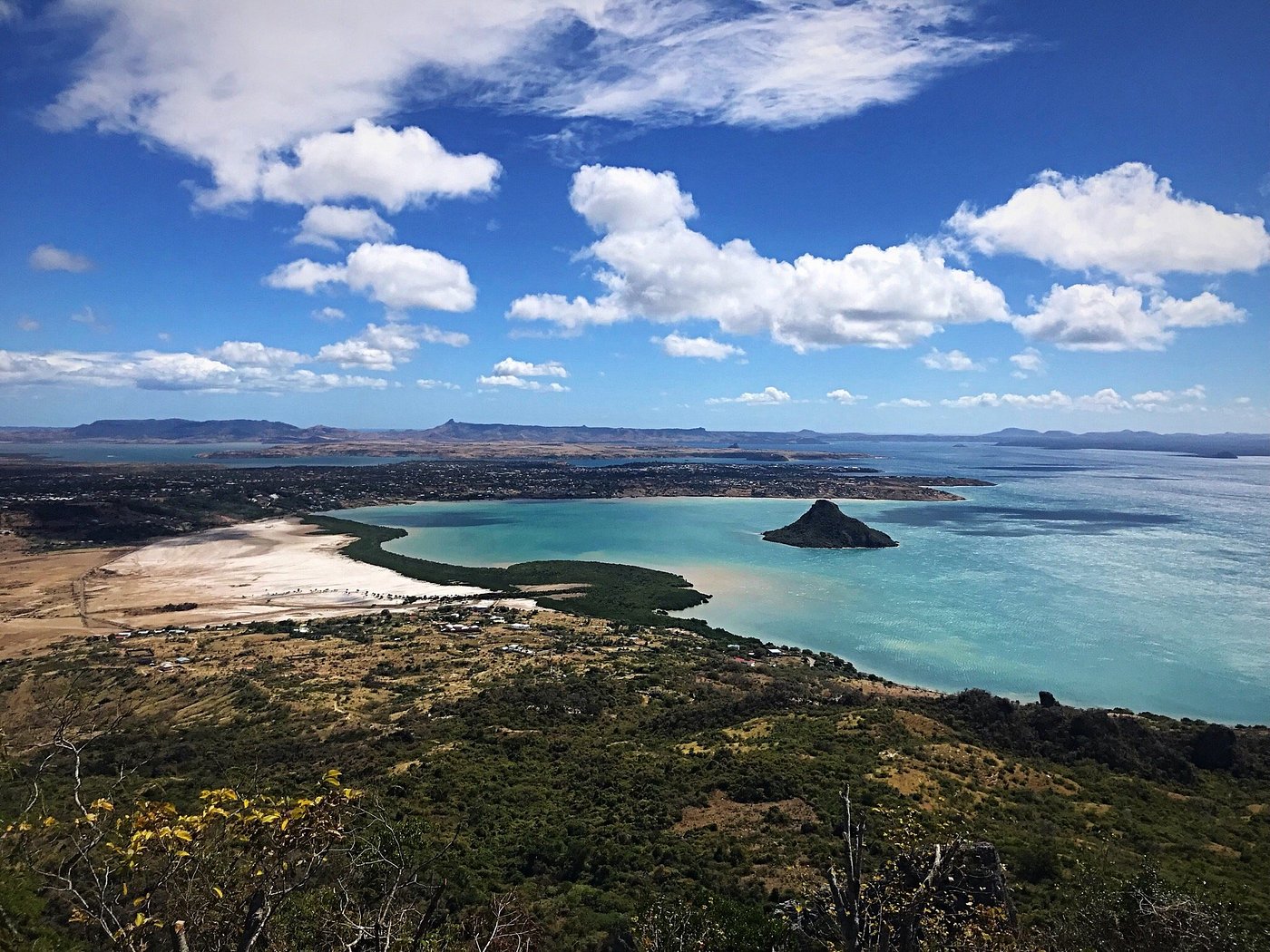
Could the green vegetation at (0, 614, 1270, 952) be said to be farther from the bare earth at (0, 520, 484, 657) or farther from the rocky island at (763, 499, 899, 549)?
the rocky island at (763, 499, 899, 549)

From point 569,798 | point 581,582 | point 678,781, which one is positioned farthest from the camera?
point 581,582

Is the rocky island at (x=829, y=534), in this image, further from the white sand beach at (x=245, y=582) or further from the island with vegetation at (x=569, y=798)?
the white sand beach at (x=245, y=582)

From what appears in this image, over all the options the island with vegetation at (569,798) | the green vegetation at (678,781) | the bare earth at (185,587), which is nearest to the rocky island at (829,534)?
the island with vegetation at (569,798)

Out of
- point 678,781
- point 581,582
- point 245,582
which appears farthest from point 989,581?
point 245,582

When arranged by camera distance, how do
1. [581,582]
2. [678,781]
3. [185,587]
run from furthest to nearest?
[581,582], [185,587], [678,781]

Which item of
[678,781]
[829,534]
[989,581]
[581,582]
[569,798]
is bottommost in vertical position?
[581,582]

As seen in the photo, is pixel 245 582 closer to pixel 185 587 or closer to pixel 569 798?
pixel 185 587

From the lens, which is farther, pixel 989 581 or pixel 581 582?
pixel 989 581
